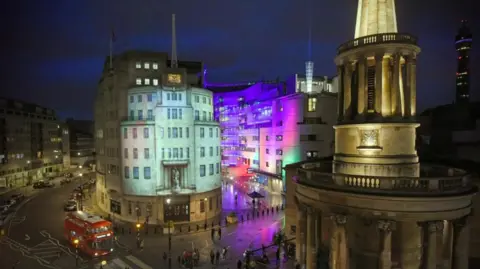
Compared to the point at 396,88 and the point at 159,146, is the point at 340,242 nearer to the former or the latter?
the point at 396,88

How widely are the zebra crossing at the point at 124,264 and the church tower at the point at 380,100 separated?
23077mm

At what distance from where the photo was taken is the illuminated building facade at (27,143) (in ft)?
294

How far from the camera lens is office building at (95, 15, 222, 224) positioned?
51.5 metres

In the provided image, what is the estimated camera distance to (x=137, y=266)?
33781 mm

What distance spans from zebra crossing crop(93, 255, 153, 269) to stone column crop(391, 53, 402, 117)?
27.4 m

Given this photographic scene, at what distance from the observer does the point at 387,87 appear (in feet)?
76.9

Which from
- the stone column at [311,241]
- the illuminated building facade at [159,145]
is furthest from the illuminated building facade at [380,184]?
the illuminated building facade at [159,145]

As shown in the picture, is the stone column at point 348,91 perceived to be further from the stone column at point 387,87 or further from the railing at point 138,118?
the railing at point 138,118

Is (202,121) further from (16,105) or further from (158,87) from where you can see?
(16,105)

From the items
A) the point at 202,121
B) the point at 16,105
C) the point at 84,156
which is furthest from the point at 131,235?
the point at 84,156

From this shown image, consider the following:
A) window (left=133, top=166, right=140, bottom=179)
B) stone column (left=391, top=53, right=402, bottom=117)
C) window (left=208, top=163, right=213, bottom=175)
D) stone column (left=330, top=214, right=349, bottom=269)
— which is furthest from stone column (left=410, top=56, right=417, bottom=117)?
window (left=133, top=166, right=140, bottom=179)

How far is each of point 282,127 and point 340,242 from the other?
51691mm

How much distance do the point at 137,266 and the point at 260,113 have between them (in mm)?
56356

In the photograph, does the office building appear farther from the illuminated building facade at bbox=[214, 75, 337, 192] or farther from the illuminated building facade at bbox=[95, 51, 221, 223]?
the illuminated building facade at bbox=[214, 75, 337, 192]
